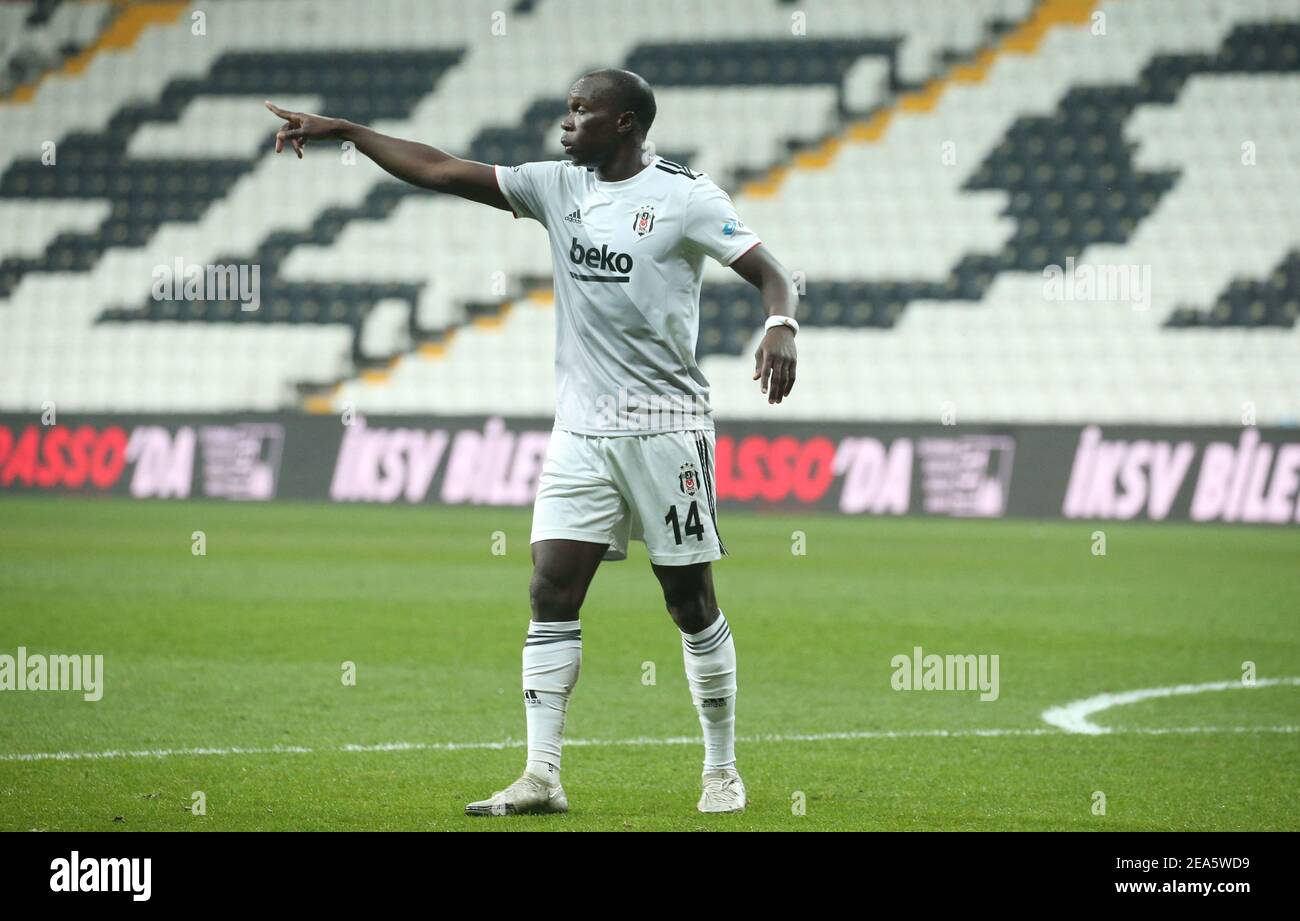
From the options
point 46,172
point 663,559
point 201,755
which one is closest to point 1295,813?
point 663,559

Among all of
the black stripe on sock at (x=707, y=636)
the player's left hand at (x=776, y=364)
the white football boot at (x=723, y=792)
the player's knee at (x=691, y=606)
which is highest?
the player's left hand at (x=776, y=364)

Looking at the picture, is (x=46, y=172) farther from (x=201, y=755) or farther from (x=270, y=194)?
(x=201, y=755)

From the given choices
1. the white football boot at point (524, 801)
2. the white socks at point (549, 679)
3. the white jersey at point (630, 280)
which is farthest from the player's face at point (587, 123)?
the white football boot at point (524, 801)

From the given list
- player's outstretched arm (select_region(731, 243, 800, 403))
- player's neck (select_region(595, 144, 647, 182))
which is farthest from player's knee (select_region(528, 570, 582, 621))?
player's neck (select_region(595, 144, 647, 182))

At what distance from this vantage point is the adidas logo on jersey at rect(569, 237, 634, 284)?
5.72 metres

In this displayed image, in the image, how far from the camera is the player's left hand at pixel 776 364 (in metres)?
5.22

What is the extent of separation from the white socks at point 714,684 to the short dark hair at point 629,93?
61.4 inches

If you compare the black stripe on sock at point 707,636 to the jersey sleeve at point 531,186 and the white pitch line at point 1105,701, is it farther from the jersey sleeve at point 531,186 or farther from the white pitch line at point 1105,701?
the white pitch line at point 1105,701

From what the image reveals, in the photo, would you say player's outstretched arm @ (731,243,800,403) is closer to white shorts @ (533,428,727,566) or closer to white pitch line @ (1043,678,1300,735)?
white shorts @ (533,428,727,566)

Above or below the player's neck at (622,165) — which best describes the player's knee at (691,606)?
below

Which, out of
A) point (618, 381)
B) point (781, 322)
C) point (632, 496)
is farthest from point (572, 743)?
point (781, 322)

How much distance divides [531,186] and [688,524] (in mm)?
1173

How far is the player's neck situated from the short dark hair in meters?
0.08

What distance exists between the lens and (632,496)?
18.9 ft
